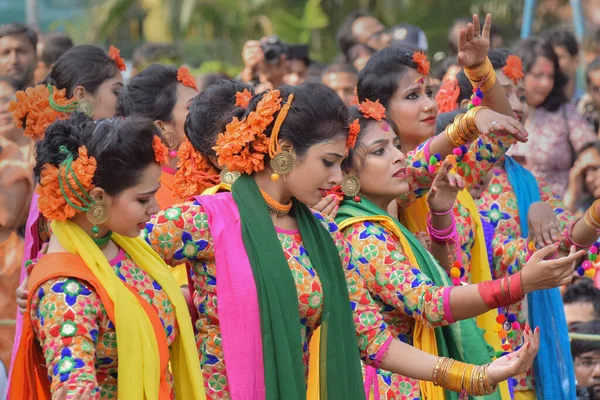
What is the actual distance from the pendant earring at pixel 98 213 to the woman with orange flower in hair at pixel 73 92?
1069 millimetres

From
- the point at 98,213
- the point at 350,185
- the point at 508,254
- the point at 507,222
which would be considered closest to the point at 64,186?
the point at 98,213

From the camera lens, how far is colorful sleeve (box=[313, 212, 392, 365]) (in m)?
3.95

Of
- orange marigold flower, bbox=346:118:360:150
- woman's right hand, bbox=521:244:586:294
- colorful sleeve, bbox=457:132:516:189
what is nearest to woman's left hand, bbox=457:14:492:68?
colorful sleeve, bbox=457:132:516:189

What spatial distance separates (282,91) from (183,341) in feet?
3.01

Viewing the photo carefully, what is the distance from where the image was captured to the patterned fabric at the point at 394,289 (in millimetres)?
4059

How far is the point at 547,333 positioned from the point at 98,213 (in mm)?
2926

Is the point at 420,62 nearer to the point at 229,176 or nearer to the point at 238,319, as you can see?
the point at 229,176

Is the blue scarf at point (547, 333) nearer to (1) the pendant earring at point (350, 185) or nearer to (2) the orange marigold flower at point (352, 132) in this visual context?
(1) the pendant earring at point (350, 185)

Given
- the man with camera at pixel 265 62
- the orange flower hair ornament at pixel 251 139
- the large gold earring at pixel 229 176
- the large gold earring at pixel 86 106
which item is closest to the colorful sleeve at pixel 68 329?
the orange flower hair ornament at pixel 251 139

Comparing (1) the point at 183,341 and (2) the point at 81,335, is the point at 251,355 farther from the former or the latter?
(2) the point at 81,335

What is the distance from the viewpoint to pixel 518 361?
143 inches

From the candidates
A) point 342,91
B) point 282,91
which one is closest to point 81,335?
point 282,91

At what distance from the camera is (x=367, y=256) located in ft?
13.8

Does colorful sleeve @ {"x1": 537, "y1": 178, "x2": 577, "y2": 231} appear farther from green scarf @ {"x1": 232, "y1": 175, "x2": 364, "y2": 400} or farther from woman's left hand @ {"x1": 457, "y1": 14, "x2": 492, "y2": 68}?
green scarf @ {"x1": 232, "y1": 175, "x2": 364, "y2": 400}
